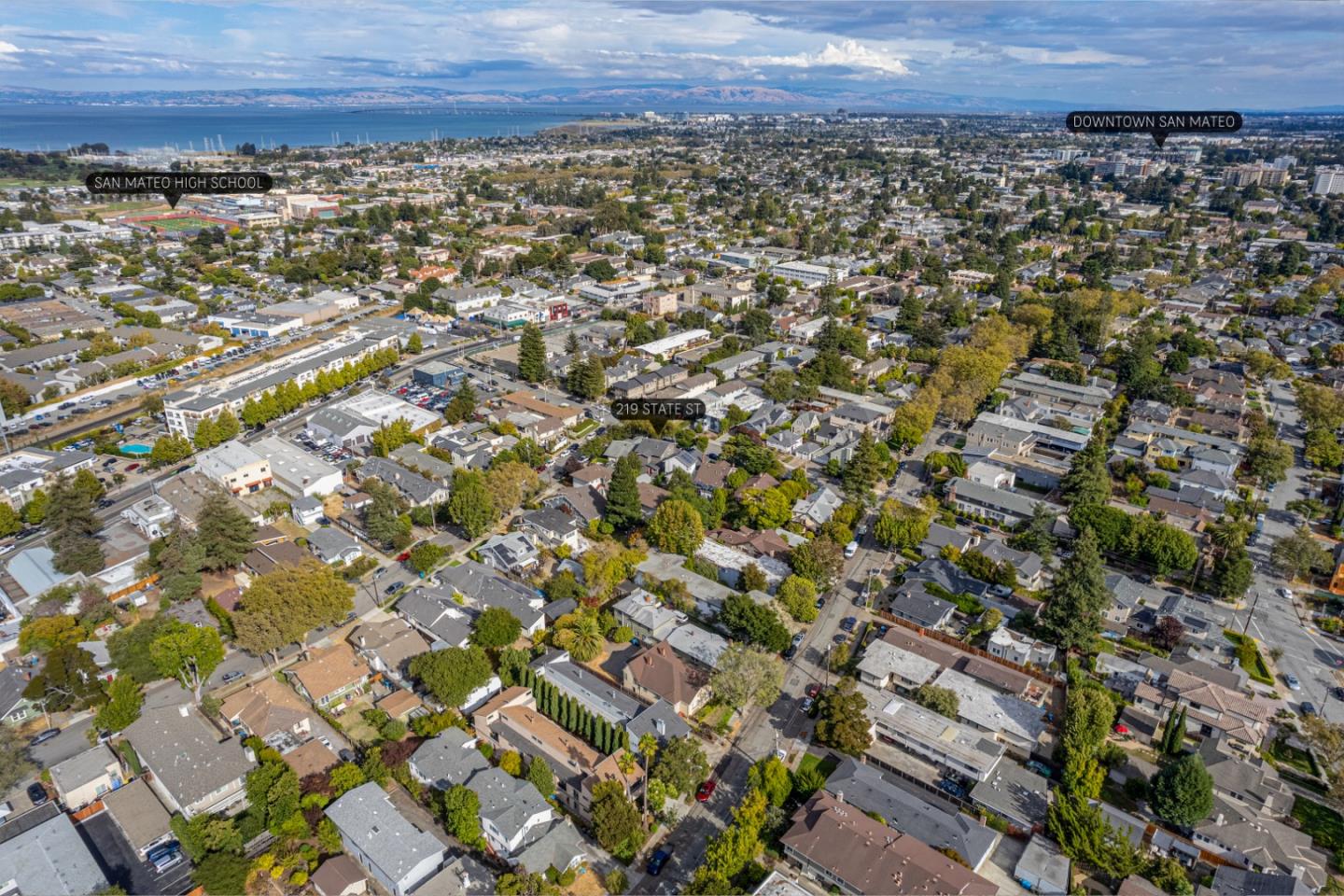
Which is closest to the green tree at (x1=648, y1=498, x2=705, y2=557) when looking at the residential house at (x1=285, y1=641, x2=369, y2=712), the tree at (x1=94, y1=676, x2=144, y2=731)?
the residential house at (x1=285, y1=641, x2=369, y2=712)

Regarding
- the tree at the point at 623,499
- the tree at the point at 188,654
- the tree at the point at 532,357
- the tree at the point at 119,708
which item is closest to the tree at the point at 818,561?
the tree at the point at 623,499

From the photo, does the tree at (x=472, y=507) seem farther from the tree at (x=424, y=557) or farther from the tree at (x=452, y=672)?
the tree at (x=452, y=672)

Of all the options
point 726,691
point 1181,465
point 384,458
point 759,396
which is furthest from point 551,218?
point 726,691

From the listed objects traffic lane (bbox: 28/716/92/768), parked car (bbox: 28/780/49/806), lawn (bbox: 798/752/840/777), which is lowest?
parked car (bbox: 28/780/49/806)

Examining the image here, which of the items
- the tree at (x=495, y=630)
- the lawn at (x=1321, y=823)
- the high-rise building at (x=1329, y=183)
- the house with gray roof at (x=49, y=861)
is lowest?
the lawn at (x=1321, y=823)

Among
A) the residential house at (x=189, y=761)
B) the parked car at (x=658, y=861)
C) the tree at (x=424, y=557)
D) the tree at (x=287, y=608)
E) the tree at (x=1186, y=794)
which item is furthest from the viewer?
the tree at (x=424, y=557)

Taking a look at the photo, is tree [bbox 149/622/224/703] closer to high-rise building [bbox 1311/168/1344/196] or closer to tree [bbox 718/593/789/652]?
tree [bbox 718/593/789/652]

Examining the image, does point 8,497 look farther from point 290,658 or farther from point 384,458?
point 290,658

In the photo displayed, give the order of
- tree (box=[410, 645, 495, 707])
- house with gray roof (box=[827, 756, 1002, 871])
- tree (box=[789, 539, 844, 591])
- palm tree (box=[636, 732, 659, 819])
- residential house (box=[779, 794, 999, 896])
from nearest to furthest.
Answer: residential house (box=[779, 794, 999, 896])
house with gray roof (box=[827, 756, 1002, 871])
palm tree (box=[636, 732, 659, 819])
tree (box=[410, 645, 495, 707])
tree (box=[789, 539, 844, 591])
